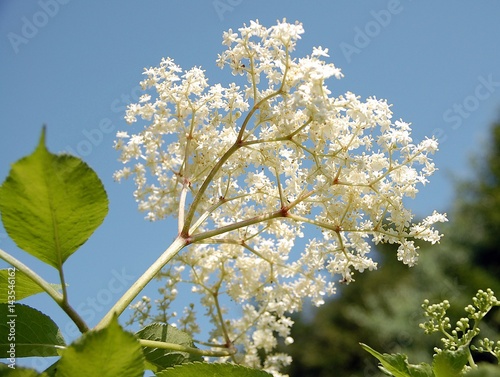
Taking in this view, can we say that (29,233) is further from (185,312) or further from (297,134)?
(185,312)

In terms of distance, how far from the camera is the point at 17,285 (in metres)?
1.14

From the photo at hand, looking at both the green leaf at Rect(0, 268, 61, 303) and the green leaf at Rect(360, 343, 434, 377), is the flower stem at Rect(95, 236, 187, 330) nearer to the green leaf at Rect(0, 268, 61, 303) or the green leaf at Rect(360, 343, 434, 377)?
Result: the green leaf at Rect(0, 268, 61, 303)

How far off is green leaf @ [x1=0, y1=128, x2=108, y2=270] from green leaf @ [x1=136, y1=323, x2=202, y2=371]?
310mm

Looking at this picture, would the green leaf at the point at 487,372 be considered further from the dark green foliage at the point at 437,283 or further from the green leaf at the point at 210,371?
the dark green foliage at the point at 437,283

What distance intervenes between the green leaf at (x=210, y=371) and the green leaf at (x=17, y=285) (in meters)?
0.40

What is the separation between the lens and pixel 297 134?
155 centimetres

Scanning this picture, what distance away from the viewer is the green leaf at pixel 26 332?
1048mm

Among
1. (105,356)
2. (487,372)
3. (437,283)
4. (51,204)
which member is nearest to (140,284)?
(51,204)

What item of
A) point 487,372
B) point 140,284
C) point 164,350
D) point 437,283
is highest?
point 437,283

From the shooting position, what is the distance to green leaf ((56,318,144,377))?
0.68 meters

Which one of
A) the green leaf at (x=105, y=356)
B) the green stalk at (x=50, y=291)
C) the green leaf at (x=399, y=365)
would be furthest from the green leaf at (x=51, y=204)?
the green leaf at (x=399, y=365)

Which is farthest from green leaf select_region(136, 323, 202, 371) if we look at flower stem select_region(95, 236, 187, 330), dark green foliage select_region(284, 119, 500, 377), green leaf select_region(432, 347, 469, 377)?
dark green foliage select_region(284, 119, 500, 377)

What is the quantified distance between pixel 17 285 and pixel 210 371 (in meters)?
0.52

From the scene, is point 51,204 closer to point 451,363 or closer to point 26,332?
point 26,332
